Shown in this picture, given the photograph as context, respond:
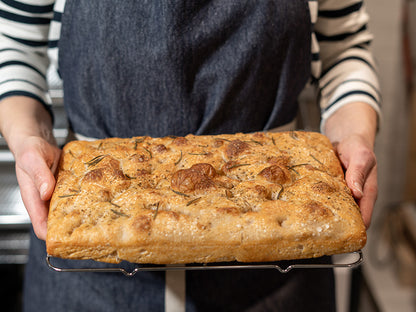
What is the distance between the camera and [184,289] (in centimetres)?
104

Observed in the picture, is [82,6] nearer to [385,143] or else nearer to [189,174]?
[189,174]

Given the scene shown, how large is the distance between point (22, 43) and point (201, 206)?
29.0 inches

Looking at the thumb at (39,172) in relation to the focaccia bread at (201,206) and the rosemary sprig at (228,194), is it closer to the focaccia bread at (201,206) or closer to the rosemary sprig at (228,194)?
the focaccia bread at (201,206)

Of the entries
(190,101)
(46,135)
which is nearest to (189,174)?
(190,101)

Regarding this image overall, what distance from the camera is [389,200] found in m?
2.78

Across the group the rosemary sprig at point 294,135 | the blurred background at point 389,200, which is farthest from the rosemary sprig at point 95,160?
the blurred background at point 389,200

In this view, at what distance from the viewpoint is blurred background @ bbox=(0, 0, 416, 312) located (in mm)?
1969

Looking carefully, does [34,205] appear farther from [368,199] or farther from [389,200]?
[389,200]

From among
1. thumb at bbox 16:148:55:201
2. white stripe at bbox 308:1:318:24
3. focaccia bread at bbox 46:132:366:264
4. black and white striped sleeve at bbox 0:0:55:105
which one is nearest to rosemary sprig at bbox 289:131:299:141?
focaccia bread at bbox 46:132:366:264

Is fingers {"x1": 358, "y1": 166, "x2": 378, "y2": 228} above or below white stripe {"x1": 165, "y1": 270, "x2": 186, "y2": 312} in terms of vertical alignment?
above

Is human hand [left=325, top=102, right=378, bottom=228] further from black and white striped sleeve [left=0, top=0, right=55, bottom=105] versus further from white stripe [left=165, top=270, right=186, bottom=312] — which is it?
black and white striped sleeve [left=0, top=0, right=55, bottom=105]

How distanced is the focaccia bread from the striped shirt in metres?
0.33

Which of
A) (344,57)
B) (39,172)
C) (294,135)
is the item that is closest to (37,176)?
(39,172)

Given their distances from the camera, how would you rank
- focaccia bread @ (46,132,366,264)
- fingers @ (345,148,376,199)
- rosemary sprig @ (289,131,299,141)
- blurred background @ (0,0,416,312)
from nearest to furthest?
1. focaccia bread @ (46,132,366,264)
2. fingers @ (345,148,376,199)
3. rosemary sprig @ (289,131,299,141)
4. blurred background @ (0,0,416,312)
